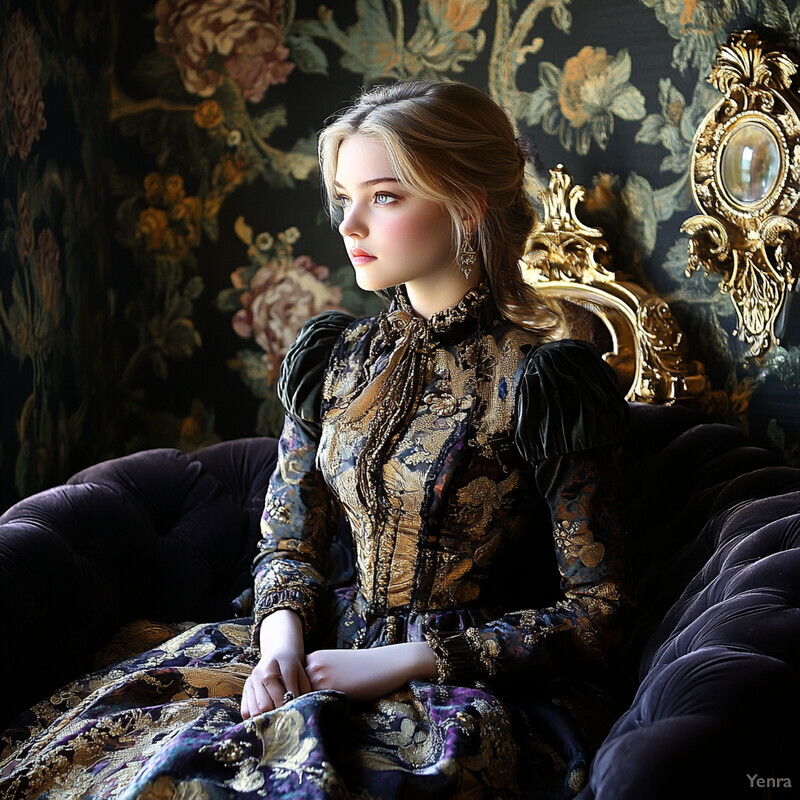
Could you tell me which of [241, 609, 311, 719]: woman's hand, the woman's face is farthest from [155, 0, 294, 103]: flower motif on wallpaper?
[241, 609, 311, 719]: woman's hand

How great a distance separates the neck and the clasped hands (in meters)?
0.45

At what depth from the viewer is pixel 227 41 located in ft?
6.63

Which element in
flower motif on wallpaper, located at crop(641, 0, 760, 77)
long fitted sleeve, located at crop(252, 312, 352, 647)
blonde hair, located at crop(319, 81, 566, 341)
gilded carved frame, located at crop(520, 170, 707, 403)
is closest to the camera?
blonde hair, located at crop(319, 81, 566, 341)

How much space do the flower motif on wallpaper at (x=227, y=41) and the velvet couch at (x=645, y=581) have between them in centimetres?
84

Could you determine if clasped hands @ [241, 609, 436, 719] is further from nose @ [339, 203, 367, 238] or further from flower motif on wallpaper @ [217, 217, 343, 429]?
flower motif on wallpaper @ [217, 217, 343, 429]

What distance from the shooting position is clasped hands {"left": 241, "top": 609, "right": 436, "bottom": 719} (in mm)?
1058

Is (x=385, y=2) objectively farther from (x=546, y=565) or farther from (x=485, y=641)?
(x=485, y=641)

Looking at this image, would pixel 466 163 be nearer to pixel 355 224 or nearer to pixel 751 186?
pixel 355 224

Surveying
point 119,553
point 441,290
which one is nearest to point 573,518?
point 441,290

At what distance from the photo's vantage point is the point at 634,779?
2.43 feet

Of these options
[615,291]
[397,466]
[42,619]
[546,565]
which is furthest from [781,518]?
[42,619]

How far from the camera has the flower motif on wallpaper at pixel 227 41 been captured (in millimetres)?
2010

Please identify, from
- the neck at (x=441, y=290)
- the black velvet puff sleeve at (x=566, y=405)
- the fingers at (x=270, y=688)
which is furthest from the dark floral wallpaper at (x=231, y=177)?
the fingers at (x=270, y=688)

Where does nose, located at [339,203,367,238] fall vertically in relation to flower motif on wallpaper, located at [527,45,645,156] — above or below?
below
